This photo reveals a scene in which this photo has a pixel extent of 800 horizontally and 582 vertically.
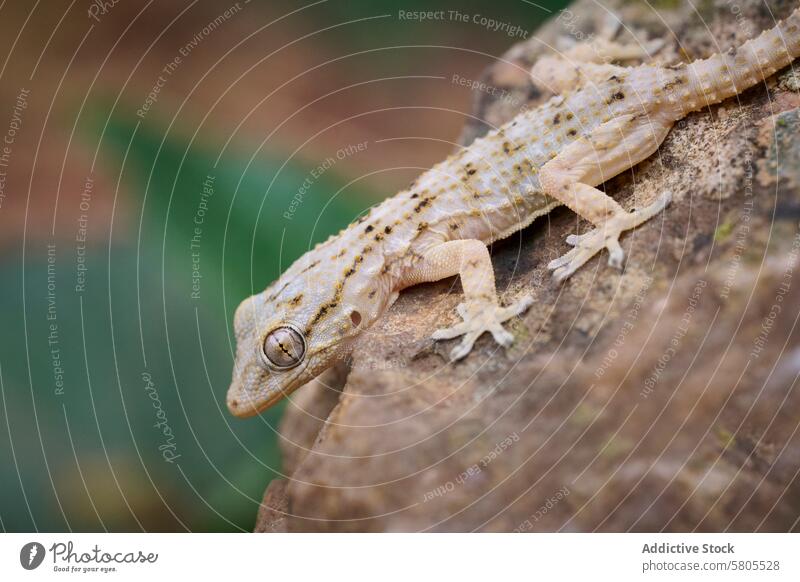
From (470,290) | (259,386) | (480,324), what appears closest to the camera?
(480,324)

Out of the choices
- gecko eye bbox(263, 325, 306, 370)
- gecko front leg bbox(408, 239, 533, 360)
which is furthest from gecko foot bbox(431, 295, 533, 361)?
gecko eye bbox(263, 325, 306, 370)

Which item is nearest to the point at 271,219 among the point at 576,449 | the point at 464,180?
the point at 464,180

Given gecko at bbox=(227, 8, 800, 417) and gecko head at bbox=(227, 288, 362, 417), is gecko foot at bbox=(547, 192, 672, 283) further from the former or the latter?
gecko head at bbox=(227, 288, 362, 417)

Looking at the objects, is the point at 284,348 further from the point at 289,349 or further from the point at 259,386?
the point at 259,386

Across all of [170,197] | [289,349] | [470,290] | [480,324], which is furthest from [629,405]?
[170,197]

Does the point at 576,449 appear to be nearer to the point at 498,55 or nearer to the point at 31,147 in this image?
the point at 31,147

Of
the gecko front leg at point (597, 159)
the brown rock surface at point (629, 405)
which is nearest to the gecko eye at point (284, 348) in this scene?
the brown rock surface at point (629, 405)

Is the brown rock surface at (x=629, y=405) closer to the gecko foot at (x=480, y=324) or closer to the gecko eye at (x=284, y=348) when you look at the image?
the gecko foot at (x=480, y=324)
